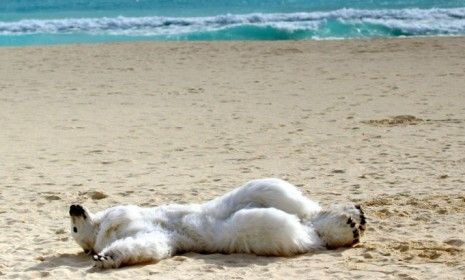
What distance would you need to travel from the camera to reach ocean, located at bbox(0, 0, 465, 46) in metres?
32.1

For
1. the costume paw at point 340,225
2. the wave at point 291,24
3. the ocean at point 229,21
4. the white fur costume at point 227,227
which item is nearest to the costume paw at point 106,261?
the white fur costume at point 227,227

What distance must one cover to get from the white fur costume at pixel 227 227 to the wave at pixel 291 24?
79.6 feet

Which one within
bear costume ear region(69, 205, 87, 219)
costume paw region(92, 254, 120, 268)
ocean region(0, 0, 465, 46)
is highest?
bear costume ear region(69, 205, 87, 219)

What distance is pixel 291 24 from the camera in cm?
3441

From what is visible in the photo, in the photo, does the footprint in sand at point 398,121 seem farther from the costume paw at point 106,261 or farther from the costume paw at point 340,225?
the costume paw at point 106,261

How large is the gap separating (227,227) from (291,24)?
2813cm

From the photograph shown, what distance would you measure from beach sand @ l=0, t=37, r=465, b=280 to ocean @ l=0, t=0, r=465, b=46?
30.8 ft

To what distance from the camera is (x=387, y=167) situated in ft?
33.2

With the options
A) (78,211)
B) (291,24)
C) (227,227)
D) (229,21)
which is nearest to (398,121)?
(227,227)

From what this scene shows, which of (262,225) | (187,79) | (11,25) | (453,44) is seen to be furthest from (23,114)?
(11,25)

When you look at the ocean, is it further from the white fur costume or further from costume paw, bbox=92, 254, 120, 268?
costume paw, bbox=92, 254, 120, 268

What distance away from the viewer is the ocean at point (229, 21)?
32.1 meters

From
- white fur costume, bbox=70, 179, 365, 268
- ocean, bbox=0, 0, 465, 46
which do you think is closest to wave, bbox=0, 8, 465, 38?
ocean, bbox=0, 0, 465, 46

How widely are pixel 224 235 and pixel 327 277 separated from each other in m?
0.92
